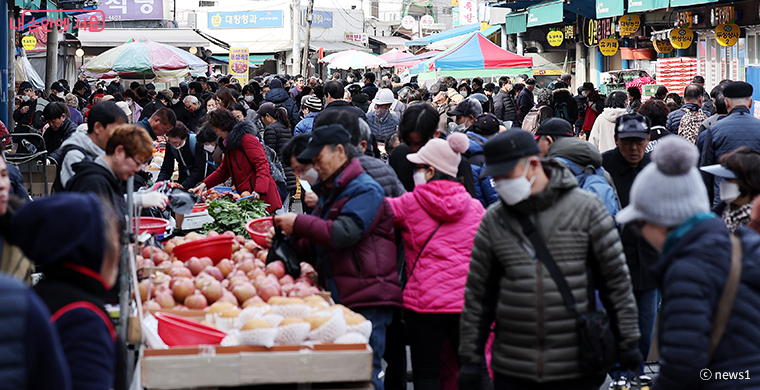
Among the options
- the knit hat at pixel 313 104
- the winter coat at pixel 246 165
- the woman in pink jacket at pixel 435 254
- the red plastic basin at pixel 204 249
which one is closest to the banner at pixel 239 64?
the knit hat at pixel 313 104

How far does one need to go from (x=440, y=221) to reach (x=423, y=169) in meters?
0.43

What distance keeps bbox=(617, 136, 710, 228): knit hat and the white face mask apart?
0.65 metres

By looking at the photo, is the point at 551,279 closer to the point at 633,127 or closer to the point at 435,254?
the point at 435,254

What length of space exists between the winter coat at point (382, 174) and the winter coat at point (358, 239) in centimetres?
51

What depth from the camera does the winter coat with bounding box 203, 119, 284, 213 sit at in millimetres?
7965

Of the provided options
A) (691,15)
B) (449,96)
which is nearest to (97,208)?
(449,96)

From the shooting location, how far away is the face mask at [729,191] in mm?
4414

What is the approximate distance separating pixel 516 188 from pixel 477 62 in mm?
A: 14384

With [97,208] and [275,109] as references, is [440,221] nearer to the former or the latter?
[97,208]

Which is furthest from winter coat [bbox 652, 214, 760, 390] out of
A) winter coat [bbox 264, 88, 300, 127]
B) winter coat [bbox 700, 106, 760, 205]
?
winter coat [bbox 264, 88, 300, 127]

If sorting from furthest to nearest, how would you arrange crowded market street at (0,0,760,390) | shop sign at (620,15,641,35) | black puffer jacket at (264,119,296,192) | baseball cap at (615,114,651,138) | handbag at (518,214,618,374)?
shop sign at (620,15,641,35) → black puffer jacket at (264,119,296,192) → baseball cap at (615,114,651,138) → handbag at (518,214,618,374) → crowded market street at (0,0,760,390)

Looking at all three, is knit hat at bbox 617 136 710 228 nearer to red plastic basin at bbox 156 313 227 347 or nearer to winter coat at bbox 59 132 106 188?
red plastic basin at bbox 156 313 227 347

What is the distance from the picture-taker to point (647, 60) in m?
24.6

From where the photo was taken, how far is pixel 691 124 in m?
9.78
